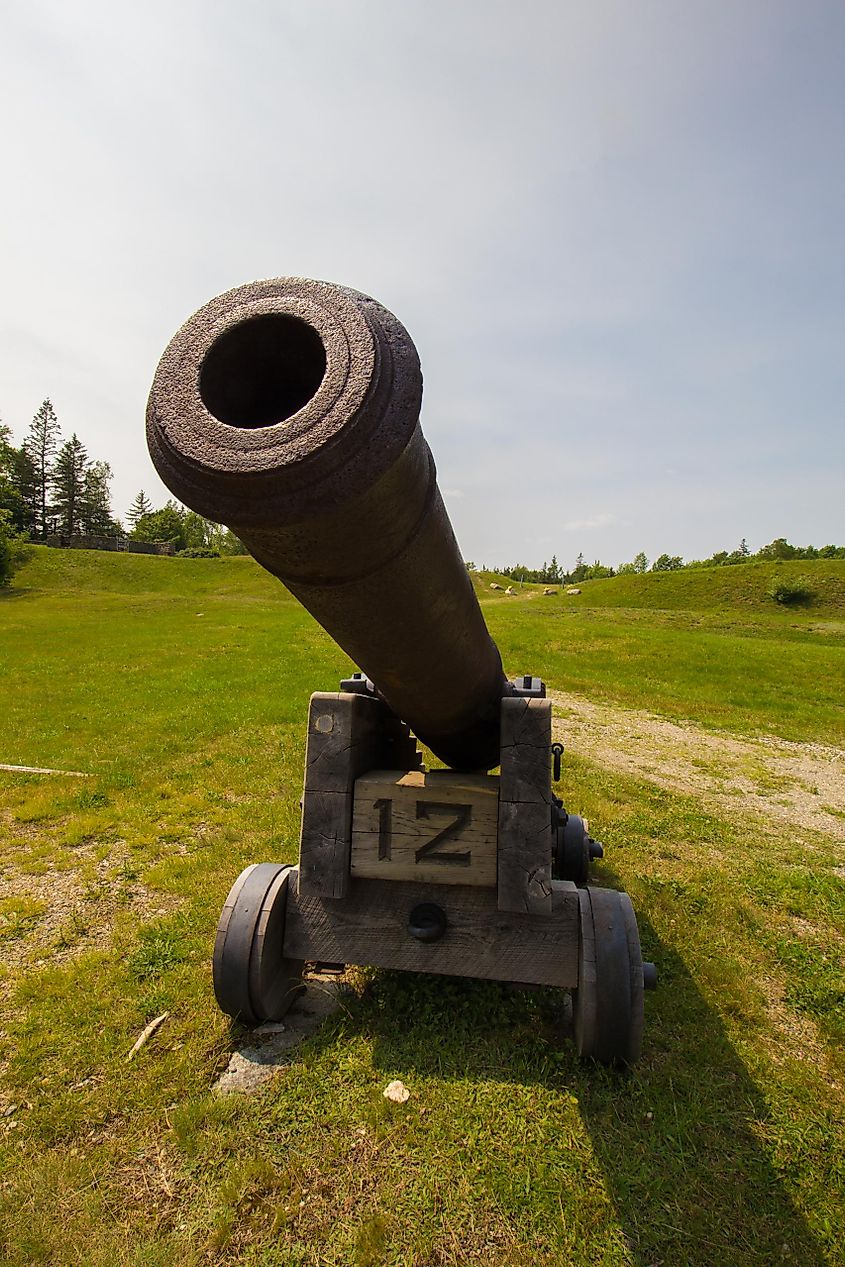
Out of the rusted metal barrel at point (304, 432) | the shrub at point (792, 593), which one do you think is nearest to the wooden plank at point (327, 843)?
the rusted metal barrel at point (304, 432)

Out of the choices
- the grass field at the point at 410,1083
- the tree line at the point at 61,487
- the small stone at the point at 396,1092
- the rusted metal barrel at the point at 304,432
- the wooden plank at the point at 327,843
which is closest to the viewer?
the rusted metal barrel at the point at 304,432

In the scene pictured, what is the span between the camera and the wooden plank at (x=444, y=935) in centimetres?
296

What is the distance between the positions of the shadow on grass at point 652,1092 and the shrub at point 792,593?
37921 mm

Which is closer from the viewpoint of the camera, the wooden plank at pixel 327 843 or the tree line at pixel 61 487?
the wooden plank at pixel 327 843

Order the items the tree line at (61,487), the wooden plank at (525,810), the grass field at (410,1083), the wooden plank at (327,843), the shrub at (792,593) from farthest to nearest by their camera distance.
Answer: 1. the tree line at (61,487)
2. the shrub at (792,593)
3. the wooden plank at (327,843)
4. the wooden plank at (525,810)
5. the grass field at (410,1083)

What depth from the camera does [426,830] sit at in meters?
3.02

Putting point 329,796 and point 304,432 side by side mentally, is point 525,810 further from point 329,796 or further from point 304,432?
point 304,432

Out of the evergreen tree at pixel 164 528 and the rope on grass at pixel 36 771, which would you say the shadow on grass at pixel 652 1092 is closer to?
the rope on grass at pixel 36 771

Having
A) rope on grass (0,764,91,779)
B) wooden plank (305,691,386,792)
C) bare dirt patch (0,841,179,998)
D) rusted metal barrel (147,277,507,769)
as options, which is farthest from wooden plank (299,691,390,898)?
rope on grass (0,764,91,779)

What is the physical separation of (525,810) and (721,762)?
795 cm

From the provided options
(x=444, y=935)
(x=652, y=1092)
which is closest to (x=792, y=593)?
(x=652, y=1092)

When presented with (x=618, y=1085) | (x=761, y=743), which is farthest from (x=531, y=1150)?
(x=761, y=743)

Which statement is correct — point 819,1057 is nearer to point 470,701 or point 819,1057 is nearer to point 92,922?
point 470,701

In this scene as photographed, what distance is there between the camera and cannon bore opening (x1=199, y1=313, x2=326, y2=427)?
1525 millimetres
